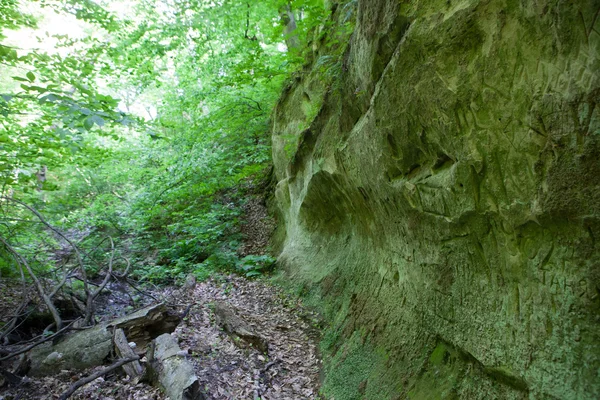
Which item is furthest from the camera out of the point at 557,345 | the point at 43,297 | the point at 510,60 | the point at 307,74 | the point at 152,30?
the point at 152,30

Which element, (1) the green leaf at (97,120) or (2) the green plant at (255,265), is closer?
(1) the green leaf at (97,120)

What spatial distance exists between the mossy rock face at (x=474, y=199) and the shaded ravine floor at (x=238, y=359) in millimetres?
615

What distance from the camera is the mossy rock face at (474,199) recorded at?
238cm

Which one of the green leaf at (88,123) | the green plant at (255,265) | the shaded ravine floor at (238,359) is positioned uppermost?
the green leaf at (88,123)

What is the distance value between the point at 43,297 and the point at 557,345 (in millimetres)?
6449

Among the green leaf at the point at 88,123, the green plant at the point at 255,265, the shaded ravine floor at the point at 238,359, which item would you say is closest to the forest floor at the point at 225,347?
the shaded ravine floor at the point at 238,359

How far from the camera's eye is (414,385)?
3.82 m

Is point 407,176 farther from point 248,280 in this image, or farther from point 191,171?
point 191,171

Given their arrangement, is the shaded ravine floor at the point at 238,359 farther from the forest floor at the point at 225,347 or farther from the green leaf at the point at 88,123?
the green leaf at the point at 88,123

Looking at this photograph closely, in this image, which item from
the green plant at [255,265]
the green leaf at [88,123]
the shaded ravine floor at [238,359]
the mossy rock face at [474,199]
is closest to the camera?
the mossy rock face at [474,199]

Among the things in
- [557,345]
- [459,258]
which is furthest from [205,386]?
[557,345]

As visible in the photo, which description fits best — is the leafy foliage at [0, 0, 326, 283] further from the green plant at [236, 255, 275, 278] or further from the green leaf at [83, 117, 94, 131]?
the green leaf at [83, 117, 94, 131]

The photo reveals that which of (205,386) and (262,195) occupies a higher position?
(262,195)

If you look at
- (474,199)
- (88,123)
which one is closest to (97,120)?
(88,123)
